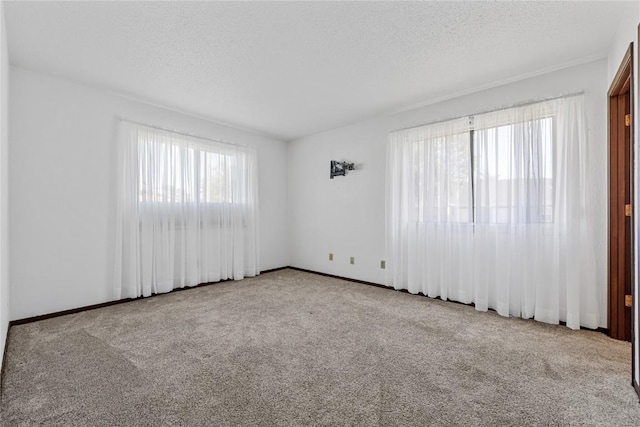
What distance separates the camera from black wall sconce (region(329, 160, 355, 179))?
4680mm

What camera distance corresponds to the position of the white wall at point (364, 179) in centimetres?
265

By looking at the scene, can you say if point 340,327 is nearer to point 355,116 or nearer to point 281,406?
point 281,406

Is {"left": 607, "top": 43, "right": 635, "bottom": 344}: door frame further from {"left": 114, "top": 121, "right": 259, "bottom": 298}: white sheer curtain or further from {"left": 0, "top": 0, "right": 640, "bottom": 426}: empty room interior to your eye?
{"left": 114, "top": 121, "right": 259, "bottom": 298}: white sheer curtain

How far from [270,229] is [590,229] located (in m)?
4.45

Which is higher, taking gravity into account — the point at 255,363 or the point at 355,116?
the point at 355,116

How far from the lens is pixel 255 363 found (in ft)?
6.72

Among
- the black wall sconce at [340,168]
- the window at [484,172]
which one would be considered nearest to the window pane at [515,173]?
the window at [484,172]

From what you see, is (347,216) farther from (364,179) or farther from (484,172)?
(484,172)

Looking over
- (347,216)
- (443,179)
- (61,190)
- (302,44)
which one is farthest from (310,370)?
(61,190)

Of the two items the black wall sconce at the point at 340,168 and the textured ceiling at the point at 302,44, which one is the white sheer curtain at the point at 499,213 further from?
the black wall sconce at the point at 340,168

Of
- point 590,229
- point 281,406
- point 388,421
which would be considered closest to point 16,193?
point 281,406

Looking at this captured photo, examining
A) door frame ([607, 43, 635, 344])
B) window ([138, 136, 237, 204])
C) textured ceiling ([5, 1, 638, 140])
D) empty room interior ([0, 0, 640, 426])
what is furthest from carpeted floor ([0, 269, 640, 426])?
textured ceiling ([5, 1, 638, 140])

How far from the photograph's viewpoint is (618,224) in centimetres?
247

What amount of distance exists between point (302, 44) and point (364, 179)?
2416mm
